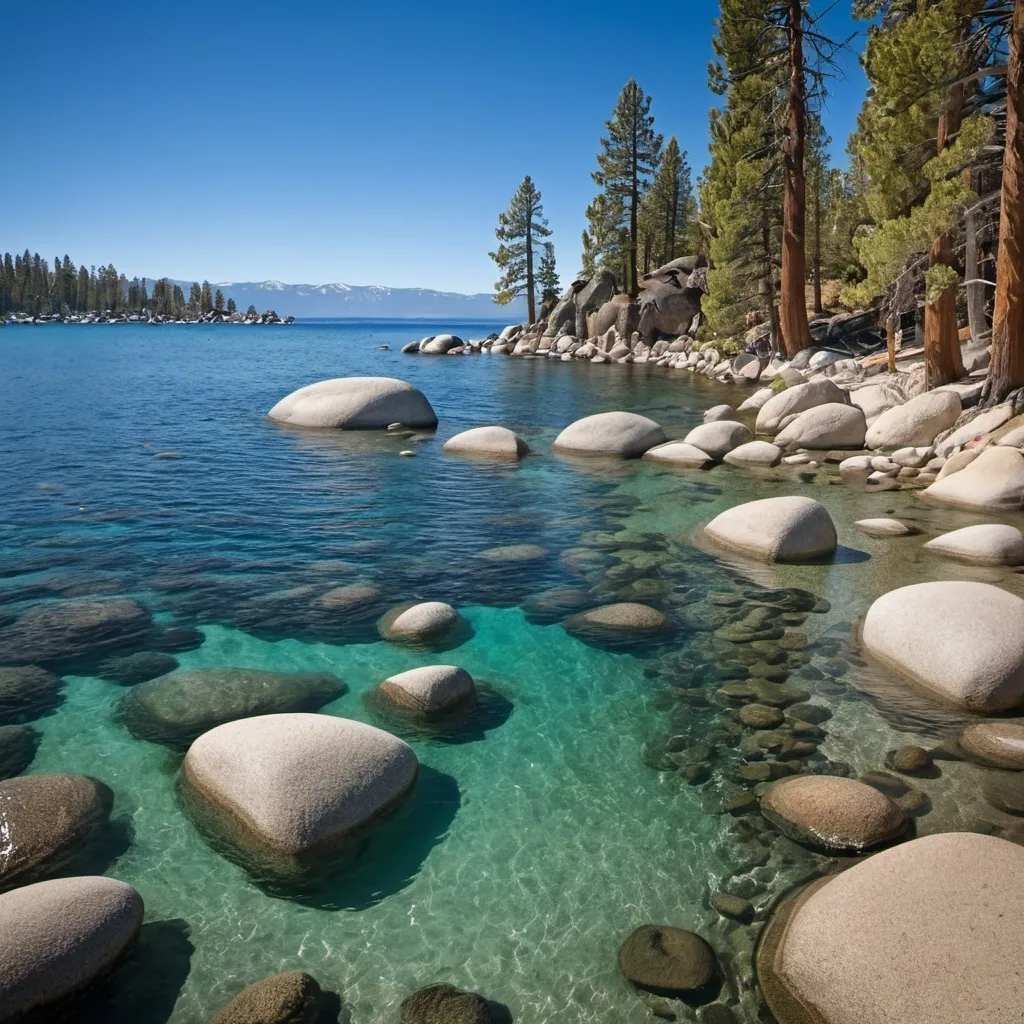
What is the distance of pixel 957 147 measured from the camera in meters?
15.8

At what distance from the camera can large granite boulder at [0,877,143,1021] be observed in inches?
151

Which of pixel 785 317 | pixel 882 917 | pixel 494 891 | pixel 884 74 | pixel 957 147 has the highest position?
pixel 884 74

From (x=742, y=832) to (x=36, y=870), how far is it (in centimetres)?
458

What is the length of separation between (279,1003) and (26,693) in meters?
4.64

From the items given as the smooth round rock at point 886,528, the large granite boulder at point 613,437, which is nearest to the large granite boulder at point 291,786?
the smooth round rock at point 886,528

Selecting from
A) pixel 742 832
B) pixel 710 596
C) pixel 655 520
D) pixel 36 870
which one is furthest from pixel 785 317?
pixel 36 870

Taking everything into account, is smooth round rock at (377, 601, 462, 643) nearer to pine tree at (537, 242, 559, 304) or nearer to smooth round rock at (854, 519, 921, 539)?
smooth round rock at (854, 519, 921, 539)

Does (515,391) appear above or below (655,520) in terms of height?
above

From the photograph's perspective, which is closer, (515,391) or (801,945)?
(801,945)

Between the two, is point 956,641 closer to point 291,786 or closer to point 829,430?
point 291,786

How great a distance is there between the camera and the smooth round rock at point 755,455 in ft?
55.5

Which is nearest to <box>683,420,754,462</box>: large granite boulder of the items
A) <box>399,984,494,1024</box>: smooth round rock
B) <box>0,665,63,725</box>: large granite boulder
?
<box>0,665,63,725</box>: large granite boulder

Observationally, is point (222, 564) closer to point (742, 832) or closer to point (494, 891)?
point (494, 891)

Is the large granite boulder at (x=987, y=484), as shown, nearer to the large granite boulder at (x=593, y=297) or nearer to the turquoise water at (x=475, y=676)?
the turquoise water at (x=475, y=676)
